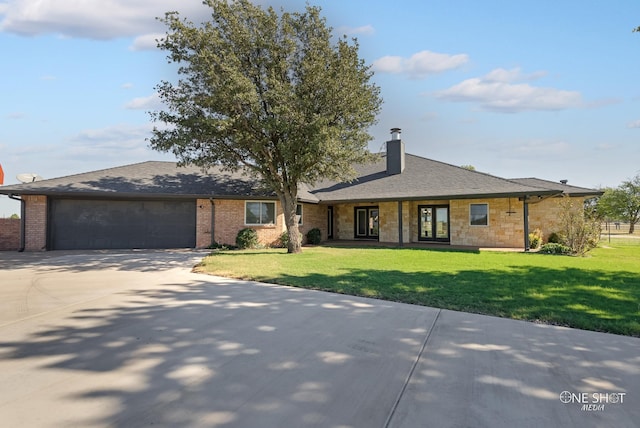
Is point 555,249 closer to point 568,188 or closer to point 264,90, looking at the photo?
point 568,188

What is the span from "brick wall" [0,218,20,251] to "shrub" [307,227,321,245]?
13443 mm

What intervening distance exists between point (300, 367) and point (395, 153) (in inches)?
749

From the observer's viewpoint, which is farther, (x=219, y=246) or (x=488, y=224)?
(x=488, y=224)

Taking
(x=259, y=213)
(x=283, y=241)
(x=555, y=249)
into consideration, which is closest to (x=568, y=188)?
(x=555, y=249)

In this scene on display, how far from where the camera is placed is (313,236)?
63.2 ft

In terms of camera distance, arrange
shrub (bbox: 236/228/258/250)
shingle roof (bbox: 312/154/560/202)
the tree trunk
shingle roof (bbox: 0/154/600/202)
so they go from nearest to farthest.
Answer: the tree trunk → shingle roof (bbox: 0/154/600/202) → shingle roof (bbox: 312/154/560/202) → shrub (bbox: 236/228/258/250)

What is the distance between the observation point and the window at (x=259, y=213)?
57.5 ft

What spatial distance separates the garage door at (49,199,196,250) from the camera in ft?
51.9

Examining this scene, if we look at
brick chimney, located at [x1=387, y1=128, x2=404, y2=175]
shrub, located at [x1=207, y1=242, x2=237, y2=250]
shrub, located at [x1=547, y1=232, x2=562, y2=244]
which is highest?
brick chimney, located at [x1=387, y1=128, x2=404, y2=175]

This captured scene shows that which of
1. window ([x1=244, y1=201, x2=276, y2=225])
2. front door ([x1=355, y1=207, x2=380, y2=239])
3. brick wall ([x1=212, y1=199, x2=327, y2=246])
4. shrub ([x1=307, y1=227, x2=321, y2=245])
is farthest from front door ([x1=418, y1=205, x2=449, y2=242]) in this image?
window ([x1=244, y1=201, x2=276, y2=225])

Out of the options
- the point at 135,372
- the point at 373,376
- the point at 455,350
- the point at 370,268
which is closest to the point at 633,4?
the point at 370,268

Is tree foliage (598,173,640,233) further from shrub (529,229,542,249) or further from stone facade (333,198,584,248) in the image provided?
shrub (529,229,542,249)

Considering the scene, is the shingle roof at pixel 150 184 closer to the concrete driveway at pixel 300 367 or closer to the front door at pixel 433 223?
the front door at pixel 433 223

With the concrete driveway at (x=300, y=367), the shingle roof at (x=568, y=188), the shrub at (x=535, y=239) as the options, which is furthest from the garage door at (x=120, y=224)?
the shingle roof at (x=568, y=188)
